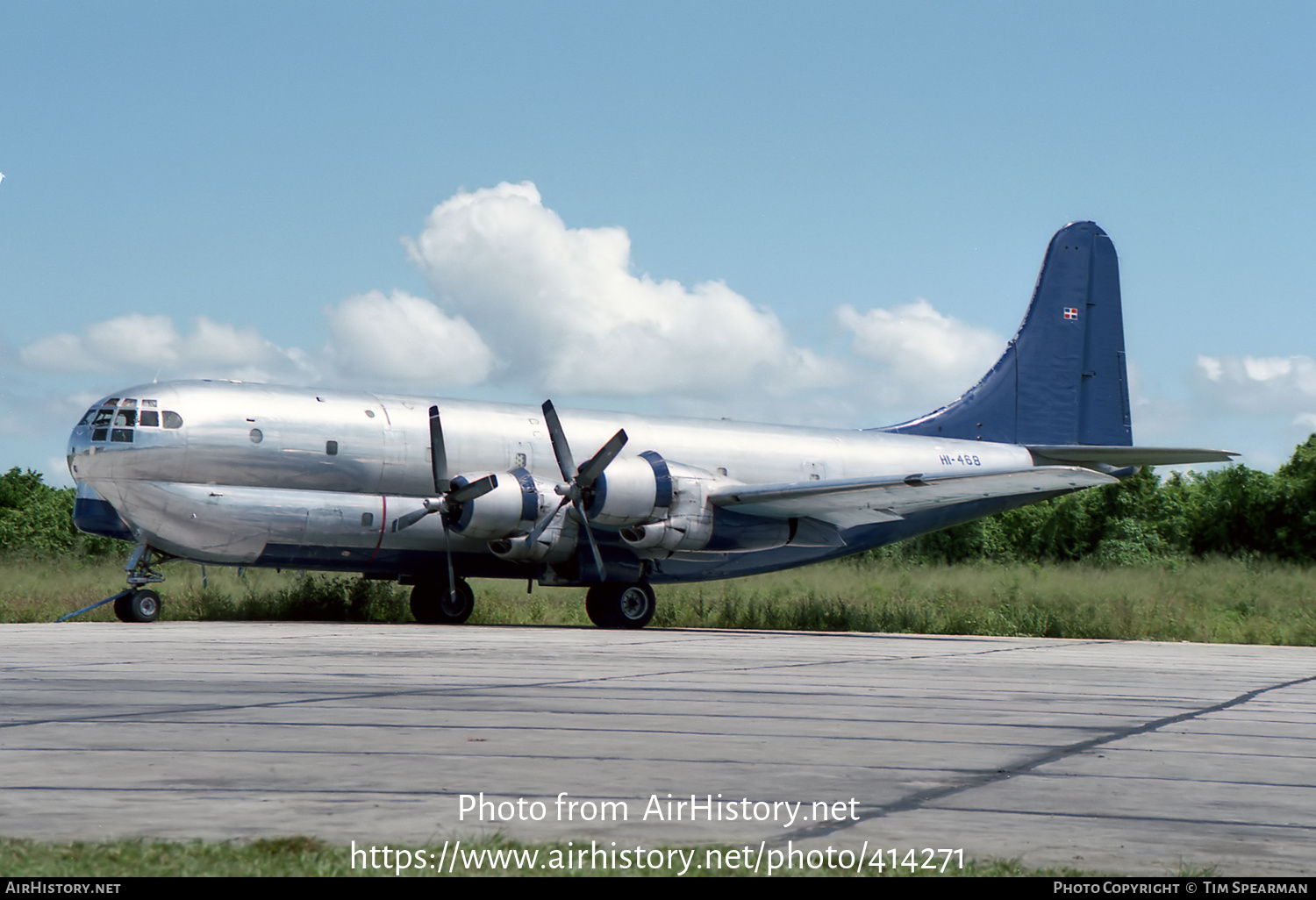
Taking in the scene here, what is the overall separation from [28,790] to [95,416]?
60.3ft

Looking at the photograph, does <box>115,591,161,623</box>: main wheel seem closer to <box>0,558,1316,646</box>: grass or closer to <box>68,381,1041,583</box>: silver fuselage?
<box>68,381,1041,583</box>: silver fuselage

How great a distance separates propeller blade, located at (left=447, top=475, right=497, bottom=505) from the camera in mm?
23328

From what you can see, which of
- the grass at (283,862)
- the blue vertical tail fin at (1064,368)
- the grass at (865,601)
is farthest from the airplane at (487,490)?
the grass at (283,862)

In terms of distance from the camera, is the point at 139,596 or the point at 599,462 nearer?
the point at 139,596

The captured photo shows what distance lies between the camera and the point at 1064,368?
34.2 metres

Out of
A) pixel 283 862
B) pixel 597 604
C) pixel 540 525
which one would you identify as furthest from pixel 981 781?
pixel 597 604

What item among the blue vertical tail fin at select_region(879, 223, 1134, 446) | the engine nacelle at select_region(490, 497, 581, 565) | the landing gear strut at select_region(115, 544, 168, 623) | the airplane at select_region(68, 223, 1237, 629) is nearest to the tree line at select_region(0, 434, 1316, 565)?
the blue vertical tail fin at select_region(879, 223, 1134, 446)

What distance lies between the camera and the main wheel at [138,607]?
74.5 feet

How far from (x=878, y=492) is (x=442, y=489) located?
8.25 m

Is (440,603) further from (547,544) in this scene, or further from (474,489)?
(474,489)

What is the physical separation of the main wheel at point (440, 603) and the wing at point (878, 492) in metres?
5.10

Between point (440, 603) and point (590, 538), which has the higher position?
point (590, 538)

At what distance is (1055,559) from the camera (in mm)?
54000

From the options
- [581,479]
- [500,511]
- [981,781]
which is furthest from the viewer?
[581,479]
